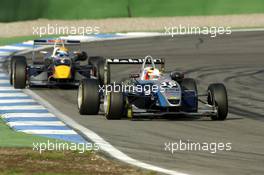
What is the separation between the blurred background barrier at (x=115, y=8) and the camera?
35.5m

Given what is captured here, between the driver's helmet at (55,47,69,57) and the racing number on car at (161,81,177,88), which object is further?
the driver's helmet at (55,47,69,57)

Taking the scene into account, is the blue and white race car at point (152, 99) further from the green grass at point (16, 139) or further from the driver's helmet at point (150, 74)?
the green grass at point (16, 139)

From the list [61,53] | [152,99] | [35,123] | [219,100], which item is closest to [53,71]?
[61,53]

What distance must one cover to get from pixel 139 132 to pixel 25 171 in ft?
14.1

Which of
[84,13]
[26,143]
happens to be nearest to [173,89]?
[26,143]

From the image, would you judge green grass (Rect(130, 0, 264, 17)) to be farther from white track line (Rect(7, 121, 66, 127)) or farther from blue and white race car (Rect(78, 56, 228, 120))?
white track line (Rect(7, 121, 66, 127))

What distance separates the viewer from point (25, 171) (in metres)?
12.2

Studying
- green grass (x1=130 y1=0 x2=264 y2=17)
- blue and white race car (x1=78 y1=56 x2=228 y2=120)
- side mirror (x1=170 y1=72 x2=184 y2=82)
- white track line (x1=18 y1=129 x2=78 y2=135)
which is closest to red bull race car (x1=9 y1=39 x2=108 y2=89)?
blue and white race car (x1=78 y1=56 x2=228 y2=120)

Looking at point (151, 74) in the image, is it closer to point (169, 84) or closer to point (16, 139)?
point (169, 84)

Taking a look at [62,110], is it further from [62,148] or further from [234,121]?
[62,148]

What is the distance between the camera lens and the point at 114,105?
1742cm

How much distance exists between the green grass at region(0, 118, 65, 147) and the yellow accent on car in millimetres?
6767

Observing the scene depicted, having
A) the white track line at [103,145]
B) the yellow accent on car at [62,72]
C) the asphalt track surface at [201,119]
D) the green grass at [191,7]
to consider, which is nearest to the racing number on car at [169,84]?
the asphalt track surface at [201,119]

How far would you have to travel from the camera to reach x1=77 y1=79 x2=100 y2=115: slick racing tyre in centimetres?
1802
